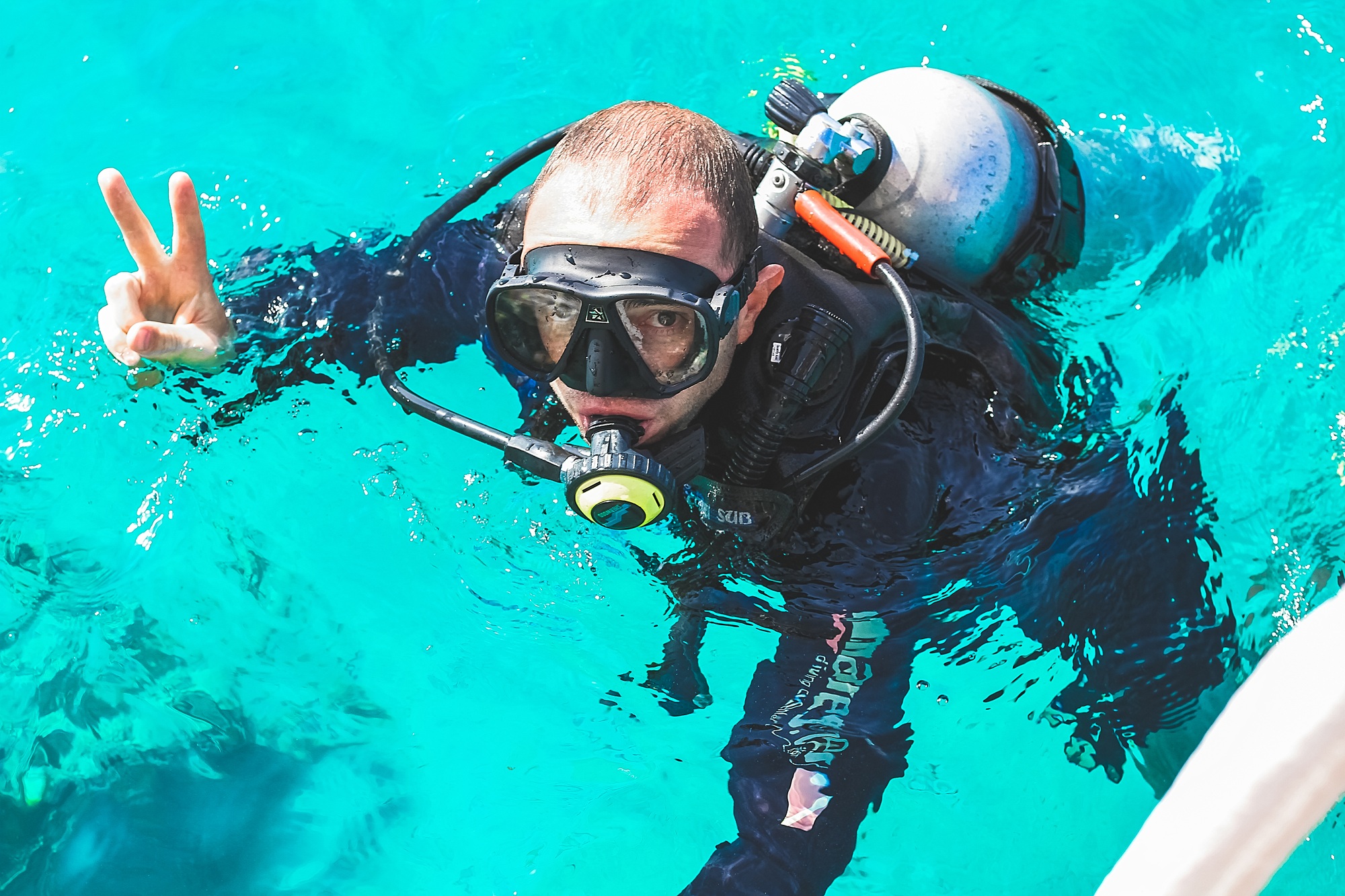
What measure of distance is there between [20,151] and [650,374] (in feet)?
11.2

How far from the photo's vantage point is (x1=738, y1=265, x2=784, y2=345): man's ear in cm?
248

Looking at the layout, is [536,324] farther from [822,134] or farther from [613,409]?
[822,134]

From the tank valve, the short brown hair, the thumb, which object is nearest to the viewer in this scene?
the short brown hair

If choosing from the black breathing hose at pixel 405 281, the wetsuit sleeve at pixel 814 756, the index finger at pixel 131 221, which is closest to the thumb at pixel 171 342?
the index finger at pixel 131 221

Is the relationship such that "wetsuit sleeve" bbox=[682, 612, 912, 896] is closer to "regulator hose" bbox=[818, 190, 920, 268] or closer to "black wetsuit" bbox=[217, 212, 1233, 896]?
"black wetsuit" bbox=[217, 212, 1233, 896]

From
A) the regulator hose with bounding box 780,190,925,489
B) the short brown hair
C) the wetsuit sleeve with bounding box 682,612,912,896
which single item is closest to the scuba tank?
the regulator hose with bounding box 780,190,925,489

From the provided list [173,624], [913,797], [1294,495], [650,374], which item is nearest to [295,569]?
[173,624]

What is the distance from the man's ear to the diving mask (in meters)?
0.05

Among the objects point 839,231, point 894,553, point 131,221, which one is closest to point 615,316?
point 839,231

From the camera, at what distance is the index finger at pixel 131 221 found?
2.51 m

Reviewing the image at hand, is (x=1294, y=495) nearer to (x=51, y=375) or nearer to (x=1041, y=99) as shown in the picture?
(x=1041, y=99)

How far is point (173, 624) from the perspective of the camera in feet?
11.5

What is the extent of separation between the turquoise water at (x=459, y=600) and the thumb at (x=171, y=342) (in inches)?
17.2

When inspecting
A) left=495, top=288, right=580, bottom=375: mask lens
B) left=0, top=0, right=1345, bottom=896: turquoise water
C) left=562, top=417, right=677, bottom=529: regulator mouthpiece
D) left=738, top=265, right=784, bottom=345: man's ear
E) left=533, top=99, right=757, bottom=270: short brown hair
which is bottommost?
left=0, top=0, right=1345, bottom=896: turquoise water
